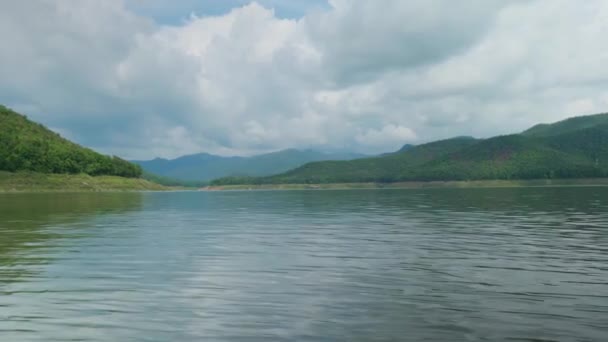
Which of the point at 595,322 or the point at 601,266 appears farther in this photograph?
the point at 601,266

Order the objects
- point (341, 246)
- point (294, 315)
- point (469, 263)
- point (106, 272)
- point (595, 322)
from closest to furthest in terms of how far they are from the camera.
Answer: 1. point (595, 322)
2. point (294, 315)
3. point (106, 272)
4. point (469, 263)
5. point (341, 246)

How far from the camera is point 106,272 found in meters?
28.1

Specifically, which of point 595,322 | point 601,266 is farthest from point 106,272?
point 601,266

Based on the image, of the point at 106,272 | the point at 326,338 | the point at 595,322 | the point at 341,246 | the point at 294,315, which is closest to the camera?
the point at 326,338

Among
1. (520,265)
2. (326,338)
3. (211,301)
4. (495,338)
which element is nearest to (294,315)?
(326,338)

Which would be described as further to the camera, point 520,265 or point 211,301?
point 520,265

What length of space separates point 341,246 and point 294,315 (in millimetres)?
21254

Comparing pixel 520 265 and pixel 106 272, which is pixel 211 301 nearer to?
pixel 106 272

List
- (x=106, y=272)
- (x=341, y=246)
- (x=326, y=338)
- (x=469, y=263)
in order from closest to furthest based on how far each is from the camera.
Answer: (x=326, y=338) < (x=106, y=272) < (x=469, y=263) < (x=341, y=246)

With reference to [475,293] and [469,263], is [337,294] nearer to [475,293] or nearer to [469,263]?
[475,293]

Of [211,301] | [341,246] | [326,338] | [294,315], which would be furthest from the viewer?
[341,246]

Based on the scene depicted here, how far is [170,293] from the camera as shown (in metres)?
22.9

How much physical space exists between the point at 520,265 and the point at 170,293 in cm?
1997

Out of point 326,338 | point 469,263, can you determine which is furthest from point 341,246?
point 326,338
